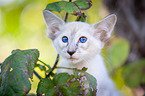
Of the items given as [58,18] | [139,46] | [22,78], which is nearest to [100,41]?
[58,18]

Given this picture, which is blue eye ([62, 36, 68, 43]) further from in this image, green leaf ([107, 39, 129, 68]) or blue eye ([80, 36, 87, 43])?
green leaf ([107, 39, 129, 68])

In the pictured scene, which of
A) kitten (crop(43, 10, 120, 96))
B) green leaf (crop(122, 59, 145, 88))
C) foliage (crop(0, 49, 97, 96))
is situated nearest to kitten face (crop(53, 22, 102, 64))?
kitten (crop(43, 10, 120, 96))

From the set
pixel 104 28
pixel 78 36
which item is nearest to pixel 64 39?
pixel 78 36

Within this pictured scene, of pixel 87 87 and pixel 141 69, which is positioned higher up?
pixel 87 87

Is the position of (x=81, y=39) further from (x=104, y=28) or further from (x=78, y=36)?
(x=104, y=28)

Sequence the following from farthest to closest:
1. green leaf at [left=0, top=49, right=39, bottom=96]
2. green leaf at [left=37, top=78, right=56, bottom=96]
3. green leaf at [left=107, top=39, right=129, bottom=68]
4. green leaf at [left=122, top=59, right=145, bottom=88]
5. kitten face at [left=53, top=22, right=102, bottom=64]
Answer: green leaf at [left=107, top=39, right=129, bottom=68] < green leaf at [left=122, top=59, right=145, bottom=88] < kitten face at [left=53, top=22, right=102, bottom=64] < green leaf at [left=37, top=78, right=56, bottom=96] < green leaf at [left=0, top=49, right=39, bottom=96]

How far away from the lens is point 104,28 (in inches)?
44.3

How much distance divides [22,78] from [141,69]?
6.25ft

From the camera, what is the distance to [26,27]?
306 cm

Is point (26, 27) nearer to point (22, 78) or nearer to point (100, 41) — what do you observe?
point (100, 41)

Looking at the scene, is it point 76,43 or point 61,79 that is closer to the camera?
point 61,79

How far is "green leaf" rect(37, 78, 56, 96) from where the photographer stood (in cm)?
81

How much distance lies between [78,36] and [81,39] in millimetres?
30

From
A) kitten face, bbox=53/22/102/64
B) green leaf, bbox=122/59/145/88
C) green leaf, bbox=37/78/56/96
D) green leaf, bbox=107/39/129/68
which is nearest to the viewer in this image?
green leaf, bbox=37/78/56/96
